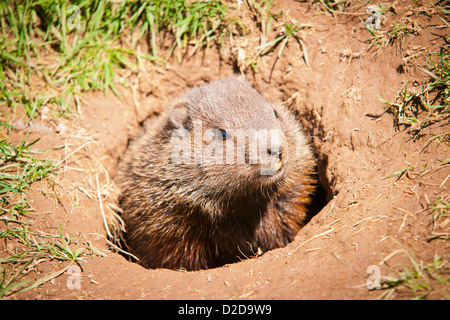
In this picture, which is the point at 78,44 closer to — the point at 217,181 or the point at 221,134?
the point at 221,134

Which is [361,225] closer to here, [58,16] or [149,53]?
[149,53]

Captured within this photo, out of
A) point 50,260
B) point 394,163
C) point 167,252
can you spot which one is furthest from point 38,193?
point 394,163

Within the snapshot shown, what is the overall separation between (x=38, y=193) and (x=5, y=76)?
228 cm

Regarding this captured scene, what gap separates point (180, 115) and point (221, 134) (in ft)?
2.51

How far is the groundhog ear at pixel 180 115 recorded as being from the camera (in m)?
4.69

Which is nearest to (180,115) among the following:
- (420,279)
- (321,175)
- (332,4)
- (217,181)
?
(217,181)

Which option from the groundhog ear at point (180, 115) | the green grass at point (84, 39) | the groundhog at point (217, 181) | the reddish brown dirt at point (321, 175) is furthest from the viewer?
the green grass at point (84, 39)

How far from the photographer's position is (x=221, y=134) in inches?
168

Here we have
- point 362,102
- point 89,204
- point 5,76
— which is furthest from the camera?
point 5,76

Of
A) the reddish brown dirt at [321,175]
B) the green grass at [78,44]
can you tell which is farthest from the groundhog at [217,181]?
the green grass at [78,44]

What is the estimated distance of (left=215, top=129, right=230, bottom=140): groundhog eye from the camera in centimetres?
421

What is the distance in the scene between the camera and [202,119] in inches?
177

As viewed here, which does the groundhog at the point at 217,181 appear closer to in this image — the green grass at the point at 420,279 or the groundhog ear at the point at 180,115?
the groundhog ear at the point at 180,115

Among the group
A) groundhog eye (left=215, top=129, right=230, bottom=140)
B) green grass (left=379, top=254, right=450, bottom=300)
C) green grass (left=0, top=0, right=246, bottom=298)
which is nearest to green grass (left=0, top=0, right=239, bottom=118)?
green grass (left=0, top=0, right=246, bottom=298)
